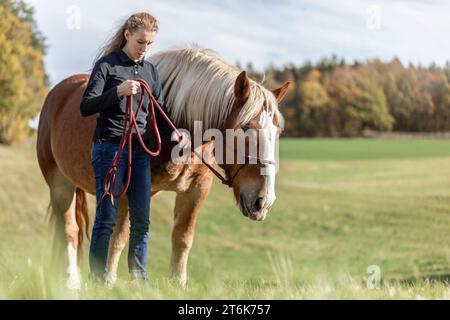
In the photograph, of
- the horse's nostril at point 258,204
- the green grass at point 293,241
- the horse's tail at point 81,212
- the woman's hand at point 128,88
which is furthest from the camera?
the horse's tail at point 81,212

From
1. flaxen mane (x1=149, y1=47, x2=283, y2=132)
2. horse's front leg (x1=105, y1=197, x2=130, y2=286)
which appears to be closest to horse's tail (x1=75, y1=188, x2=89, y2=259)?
horse's front leg (x1=105, y1=197, x2=130, y2=286)

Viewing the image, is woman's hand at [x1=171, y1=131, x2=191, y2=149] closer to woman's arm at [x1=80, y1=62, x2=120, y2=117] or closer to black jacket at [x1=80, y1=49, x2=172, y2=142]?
black jacket at [x1=80, y1=49, x2=172, y2=142]

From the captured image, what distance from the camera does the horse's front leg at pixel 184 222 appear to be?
5.07 m

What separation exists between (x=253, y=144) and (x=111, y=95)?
960 mm

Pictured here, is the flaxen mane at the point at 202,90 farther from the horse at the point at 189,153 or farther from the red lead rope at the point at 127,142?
the red lead rope at the point at 127,142

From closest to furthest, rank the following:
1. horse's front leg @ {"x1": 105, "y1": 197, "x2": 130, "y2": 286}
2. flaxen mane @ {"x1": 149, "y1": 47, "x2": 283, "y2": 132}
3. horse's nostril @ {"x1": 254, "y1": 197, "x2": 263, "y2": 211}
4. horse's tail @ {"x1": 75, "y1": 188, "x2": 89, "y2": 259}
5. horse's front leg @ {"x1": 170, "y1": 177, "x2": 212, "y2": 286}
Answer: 1. horse's nostril @ {"x1": 254, "y1": 197, "x2": 263, "y2": 211}
2. flaxen mane @ {"x1": 149, "y1": 47, "x2": 283, "y2": 132}
3. horse's front leg @ {"x1": 105, "y1": 197, "x2": 130, "y2": 286}
4. horse's front leg @ {"x1": 170, "y1": 177, "x2": 212, "y2": 286}
5. horse's tail @ {"x1": 75, "y1": 188, "x2": 89, "y2": 259}

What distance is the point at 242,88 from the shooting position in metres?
4.25

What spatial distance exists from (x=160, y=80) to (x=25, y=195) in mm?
16520

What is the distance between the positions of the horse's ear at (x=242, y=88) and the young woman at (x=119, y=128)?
469 mm

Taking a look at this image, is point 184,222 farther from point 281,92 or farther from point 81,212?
point 81,212

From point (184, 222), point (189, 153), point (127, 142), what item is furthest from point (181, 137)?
point (184, 222)

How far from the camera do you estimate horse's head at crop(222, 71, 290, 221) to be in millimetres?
4125

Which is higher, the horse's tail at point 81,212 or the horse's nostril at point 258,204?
the horse's nostril at point 258,204

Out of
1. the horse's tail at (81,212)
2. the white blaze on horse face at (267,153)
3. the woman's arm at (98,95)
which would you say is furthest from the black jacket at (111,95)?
the horse's tail at (81,212)
